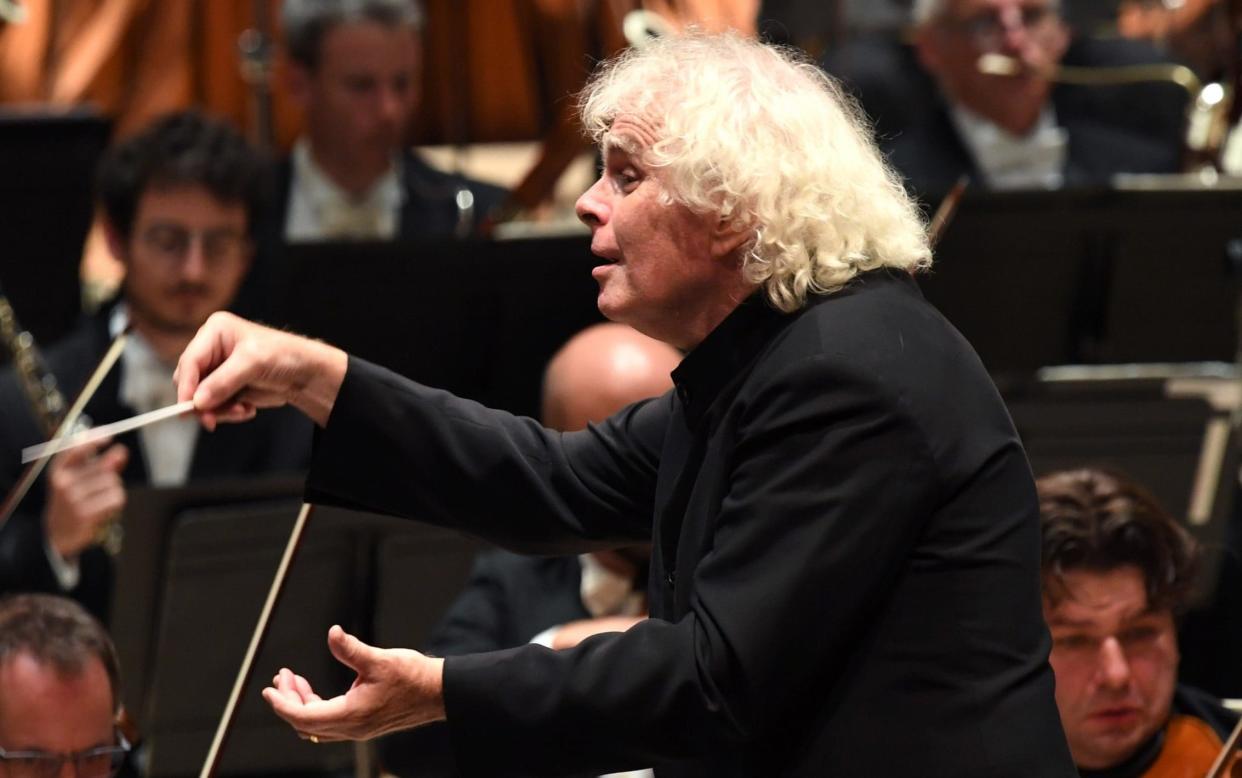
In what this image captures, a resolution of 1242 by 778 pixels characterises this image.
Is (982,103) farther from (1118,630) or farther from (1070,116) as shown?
(1118,630)

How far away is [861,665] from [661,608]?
199 millimetres

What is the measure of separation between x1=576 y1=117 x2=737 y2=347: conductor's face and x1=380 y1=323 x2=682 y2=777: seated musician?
2.77 feet

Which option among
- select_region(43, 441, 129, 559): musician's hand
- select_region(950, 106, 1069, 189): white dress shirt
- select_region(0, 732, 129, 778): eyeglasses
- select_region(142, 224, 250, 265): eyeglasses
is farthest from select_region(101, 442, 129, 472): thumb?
select_region(950, 106, 1069, 189): white dress shirt

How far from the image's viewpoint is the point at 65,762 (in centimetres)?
189

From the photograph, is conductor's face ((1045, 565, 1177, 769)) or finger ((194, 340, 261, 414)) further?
conductor's face ((1045, 565, 1177, 769))

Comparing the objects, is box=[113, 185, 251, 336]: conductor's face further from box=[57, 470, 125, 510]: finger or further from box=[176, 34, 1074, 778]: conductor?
box=[176, 34, 1074, 778]: conductor

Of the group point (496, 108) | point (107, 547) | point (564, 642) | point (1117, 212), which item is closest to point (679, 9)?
point (496, 108)

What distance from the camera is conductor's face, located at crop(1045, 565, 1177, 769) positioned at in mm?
2010

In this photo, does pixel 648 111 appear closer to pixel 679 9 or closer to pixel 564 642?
pixel 564 642

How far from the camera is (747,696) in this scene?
1314mm

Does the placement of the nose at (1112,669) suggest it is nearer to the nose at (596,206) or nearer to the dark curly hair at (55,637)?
the nose at (596,206)

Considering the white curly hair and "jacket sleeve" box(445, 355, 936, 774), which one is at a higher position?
the white curly hair

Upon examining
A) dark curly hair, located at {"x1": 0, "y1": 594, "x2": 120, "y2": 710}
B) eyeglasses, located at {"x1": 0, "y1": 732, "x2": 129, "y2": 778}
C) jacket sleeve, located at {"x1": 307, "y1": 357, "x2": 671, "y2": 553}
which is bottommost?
eyeglasses, located at {"x1": 0, "y1": 732, "x2": 129, "y2": 778}

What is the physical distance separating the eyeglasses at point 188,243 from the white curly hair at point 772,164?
1.93m
